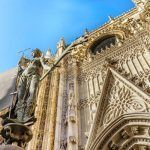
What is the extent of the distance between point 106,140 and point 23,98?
4.75 metres

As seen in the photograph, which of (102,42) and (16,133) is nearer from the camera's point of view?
(16,133)

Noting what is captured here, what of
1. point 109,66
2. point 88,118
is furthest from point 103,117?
point 109,66

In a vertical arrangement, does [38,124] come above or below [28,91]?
above

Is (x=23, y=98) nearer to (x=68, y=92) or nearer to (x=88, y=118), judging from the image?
(x=88, y=118)

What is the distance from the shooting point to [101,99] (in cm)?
1048

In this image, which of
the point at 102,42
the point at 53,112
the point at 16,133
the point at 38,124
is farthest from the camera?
the point at 102,42

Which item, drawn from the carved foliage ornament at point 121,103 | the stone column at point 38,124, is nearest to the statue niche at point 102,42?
the stone column at point 38,124

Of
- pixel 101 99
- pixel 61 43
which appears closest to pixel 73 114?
pixel 101 99

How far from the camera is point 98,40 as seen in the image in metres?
15.8

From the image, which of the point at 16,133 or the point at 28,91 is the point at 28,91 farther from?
the point at 16,133

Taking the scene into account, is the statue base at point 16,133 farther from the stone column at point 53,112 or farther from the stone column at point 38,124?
the stone column at point 38,124

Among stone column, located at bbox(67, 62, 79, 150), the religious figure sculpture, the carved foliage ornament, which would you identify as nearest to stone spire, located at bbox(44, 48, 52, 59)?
stone column, located at bbox(67, 62, 79, 150)

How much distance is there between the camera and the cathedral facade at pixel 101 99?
30.4ft

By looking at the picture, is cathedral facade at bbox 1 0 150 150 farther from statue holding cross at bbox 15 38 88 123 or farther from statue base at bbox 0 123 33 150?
statue base at bbox 0 123 33 150
